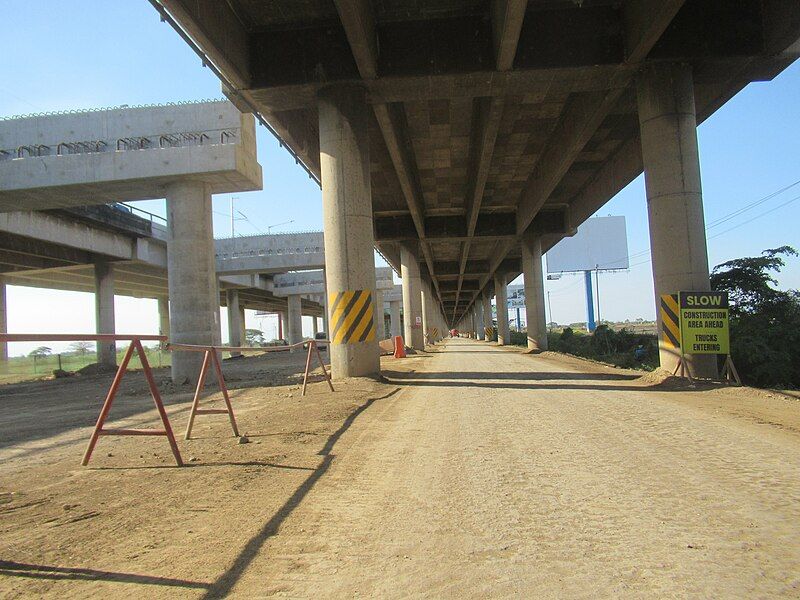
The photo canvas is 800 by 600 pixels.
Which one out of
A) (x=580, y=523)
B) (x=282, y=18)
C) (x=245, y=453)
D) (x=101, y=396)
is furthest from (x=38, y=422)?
(x=580, y=523)

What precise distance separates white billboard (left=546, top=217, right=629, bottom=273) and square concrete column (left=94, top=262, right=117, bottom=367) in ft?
174

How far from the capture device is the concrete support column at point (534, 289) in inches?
1326

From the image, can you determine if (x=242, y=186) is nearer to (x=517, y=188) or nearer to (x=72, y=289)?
(x=517, y=188)

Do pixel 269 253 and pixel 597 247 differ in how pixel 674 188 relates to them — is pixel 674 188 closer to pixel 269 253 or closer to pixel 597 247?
pixel 269 253

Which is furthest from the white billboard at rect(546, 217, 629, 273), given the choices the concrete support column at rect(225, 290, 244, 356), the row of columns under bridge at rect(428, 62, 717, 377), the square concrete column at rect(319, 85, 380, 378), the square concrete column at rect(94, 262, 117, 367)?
the square concrete column at rect(319, 85, 380, 378)

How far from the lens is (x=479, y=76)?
13266mm

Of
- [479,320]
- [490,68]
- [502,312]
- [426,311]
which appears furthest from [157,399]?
[479,320]

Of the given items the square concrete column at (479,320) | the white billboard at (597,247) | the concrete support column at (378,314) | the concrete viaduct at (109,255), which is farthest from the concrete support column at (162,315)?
the white billboard at (597,247)

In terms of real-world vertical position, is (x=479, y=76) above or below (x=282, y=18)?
below

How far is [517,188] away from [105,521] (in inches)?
991

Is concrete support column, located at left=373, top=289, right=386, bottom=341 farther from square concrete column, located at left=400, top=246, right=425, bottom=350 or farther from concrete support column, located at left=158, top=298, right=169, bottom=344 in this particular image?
concrete support column, located at left=158, top=298, right=169, bottom=344

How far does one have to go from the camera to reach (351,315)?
44.8 feet

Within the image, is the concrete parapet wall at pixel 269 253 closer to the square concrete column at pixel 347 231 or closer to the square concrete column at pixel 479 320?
the square concrete column at pixel 347 231

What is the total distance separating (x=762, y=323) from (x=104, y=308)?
3197 cm
